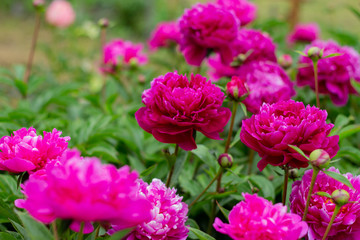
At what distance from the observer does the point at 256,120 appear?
1.95ft

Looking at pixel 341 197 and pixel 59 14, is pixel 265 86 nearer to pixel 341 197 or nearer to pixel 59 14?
A: pixel 341 197

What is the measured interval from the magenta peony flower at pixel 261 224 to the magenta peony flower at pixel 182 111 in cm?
17

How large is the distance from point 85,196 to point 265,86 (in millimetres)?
631

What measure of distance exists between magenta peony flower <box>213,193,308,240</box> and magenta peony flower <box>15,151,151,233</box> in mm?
132

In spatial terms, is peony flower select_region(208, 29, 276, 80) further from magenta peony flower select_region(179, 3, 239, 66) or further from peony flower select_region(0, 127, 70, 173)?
peony flower select_region(0, 127, 70, 173)

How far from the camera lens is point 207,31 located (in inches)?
38.4

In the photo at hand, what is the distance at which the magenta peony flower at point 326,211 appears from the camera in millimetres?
562

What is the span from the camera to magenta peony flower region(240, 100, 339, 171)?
1.85 feet

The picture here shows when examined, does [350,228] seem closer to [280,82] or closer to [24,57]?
[280,82]

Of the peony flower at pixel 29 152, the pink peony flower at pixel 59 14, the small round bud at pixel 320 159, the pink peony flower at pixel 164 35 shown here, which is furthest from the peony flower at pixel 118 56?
the small round bud at pixel 320 159

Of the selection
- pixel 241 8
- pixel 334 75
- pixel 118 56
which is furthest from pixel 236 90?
pixel 118 56

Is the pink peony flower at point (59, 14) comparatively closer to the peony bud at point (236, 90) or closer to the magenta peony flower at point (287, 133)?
the peony bud at point (236, 90)

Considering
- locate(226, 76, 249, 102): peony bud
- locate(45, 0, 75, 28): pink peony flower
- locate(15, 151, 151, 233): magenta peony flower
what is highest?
locate(15, 151, 151, 233): magenta peony flower

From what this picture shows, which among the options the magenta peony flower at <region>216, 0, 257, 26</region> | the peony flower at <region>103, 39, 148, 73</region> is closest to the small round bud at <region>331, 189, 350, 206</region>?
the magenta peony flower at <region>216, 0, 257, 26</region>
